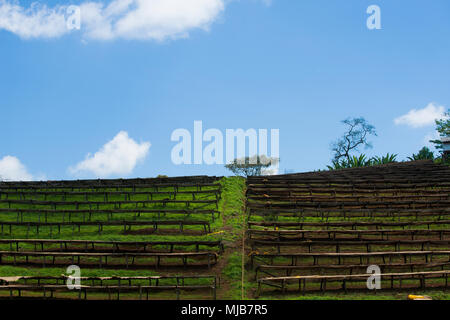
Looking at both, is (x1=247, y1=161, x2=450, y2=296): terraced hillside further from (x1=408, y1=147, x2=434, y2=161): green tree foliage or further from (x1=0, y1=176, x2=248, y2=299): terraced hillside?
(x1=408, y1=147, x2=434, y2=161): green tree foliage

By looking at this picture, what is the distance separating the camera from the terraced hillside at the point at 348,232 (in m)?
17.8

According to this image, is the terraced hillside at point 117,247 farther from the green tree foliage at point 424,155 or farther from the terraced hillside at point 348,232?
the green tree foliage at point 424,155

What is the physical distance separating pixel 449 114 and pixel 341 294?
190ft

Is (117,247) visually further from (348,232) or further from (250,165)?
(250,165)

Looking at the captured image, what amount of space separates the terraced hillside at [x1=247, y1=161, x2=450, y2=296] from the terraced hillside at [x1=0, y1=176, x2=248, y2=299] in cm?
241

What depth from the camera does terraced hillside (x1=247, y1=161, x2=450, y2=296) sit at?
17.8 m

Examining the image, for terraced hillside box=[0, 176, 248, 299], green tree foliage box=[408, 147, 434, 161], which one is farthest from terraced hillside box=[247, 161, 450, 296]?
green tree foliage box=[408, 147, 434, 161]

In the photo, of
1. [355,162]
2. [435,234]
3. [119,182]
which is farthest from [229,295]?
[355,162]

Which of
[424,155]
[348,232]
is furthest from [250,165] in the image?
[348,232]

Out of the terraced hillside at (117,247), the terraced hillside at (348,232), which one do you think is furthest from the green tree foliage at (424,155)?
the terraced hillside at (117,247)

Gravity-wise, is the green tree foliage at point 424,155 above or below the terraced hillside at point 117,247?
above

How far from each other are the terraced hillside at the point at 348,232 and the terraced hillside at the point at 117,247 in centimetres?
241
